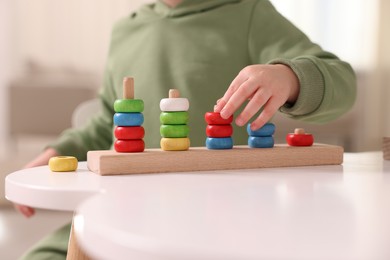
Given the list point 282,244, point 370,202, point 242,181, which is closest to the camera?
point 282,244

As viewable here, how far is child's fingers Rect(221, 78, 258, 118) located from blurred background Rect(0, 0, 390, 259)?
317 centimetres

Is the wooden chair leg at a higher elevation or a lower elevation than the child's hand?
lower

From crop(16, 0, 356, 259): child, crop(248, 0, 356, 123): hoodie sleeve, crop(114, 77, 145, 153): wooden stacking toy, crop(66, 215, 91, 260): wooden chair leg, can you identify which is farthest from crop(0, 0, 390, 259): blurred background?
crop(66, 215, 91, 260): wooden chair leg

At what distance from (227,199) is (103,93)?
3.04ft

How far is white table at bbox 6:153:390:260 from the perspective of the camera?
39cm

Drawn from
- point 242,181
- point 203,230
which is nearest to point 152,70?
point 242,181

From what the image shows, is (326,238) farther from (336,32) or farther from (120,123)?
(336,32)

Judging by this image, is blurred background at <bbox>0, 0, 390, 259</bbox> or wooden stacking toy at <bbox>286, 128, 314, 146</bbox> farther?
blurred background at <bbox>0, 0, 390, 259</bbox>

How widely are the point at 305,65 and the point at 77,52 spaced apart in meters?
3.39

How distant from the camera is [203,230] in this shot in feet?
1.43

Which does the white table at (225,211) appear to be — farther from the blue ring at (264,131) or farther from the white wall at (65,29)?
the white wall at (65,29)

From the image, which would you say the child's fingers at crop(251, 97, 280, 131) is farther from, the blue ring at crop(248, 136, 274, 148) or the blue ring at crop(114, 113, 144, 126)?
the blue ring at crop(114, 113, 144, 126)

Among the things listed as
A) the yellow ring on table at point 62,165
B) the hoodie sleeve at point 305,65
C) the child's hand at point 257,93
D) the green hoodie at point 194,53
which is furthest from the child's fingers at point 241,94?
the green hoodie at point 194,53

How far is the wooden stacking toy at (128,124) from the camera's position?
82cm
